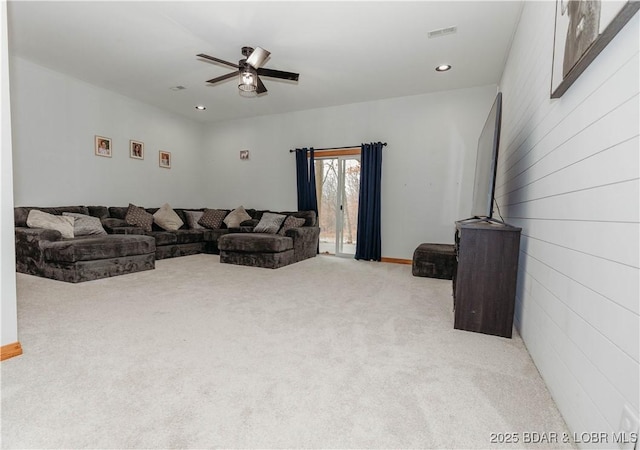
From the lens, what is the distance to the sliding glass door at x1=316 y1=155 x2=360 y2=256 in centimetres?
574

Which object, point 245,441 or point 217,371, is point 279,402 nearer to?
point 245,441

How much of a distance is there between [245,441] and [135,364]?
0.92m

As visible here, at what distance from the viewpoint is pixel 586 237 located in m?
1.23

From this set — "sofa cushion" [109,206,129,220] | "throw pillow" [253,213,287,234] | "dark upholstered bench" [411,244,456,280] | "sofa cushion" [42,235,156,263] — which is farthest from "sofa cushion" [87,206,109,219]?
"dark upholstered bench" [411,244,456,280]

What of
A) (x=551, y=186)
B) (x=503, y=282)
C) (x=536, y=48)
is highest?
(x=536, y=48)

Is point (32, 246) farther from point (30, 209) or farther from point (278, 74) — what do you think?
point (278, 74)

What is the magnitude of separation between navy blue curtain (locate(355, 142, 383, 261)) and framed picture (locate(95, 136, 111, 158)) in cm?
432

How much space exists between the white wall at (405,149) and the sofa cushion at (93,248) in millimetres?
2940

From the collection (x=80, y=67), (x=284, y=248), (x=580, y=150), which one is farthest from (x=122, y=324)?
(x=80, y=67)

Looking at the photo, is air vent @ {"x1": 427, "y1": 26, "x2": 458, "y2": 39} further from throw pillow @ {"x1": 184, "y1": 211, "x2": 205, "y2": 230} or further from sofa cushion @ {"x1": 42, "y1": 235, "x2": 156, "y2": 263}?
throw pillow @ {"x1": 184, "y1": 211, "x2": 205, "y2": 230}

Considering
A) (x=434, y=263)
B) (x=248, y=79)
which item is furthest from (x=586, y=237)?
(x=248, y=79)

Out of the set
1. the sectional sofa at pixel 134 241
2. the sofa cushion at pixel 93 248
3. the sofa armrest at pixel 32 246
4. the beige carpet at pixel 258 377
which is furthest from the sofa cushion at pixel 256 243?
the sofa armrest at pixel 32 246

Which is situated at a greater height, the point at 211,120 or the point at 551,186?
the point at 211,120

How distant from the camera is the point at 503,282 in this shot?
2148 millimetres
